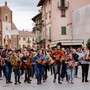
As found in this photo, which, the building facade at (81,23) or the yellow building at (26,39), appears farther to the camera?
the yellow building at (26,39)

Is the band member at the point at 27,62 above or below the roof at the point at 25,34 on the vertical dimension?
below

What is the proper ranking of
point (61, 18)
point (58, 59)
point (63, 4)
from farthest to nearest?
point (61, 18)
point (63, 4)
point (58, 59)

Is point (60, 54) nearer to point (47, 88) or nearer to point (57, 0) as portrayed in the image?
point (47, 88)

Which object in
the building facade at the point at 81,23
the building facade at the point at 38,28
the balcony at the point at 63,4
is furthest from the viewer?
the building facade at the point at 38,28

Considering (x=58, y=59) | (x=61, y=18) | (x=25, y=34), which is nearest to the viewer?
(x=58, y=59)

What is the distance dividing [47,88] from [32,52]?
219 inches

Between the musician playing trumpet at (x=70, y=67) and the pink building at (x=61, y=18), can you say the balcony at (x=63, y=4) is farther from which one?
the musician playing trumpet at (x=70, y=67)

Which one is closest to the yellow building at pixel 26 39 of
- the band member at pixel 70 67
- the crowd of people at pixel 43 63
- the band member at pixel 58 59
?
the crowd of people at pixel 43 63

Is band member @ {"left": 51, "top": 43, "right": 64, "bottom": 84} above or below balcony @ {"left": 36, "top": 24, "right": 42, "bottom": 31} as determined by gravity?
below

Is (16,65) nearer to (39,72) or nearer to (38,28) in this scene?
(39,72)

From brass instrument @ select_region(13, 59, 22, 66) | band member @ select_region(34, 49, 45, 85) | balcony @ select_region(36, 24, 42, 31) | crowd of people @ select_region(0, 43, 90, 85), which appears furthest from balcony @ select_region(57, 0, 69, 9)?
brass instrument @ select_region(13, 59, 22, 66)

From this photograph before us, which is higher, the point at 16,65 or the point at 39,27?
the point at 39,27

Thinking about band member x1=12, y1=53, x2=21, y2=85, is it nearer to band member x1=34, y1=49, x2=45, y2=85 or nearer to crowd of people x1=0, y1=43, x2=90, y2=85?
crowd of people x1=0, y1=43, x2=90, y2=85

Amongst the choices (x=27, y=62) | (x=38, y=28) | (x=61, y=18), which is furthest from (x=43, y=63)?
(x=38, y=28)
